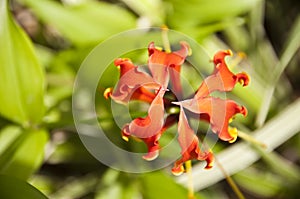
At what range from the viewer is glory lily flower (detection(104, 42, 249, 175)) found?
745 millimetres

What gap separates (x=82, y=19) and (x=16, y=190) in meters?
0.45

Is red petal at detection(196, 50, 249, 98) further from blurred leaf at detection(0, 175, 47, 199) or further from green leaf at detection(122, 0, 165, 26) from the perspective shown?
green leaf at detection(122, 0, 165, 26)

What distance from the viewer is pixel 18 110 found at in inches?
37.7

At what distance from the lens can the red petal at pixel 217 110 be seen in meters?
0.76

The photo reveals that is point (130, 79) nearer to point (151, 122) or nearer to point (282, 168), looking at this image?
point (151, 122)

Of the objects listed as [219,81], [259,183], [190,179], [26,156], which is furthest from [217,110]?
[259,183]

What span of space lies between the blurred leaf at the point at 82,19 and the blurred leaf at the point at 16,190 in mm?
392

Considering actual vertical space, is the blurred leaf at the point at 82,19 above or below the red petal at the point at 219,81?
below

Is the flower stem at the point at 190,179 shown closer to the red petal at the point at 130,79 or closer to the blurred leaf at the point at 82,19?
the red petal at the point at 130,79

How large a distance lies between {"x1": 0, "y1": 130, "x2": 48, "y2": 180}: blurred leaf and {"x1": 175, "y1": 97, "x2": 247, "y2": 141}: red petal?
311mm

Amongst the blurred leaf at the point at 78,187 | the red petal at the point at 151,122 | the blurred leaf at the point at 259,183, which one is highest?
the red petal at the point at 151,122

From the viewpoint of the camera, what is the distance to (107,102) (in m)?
1.02

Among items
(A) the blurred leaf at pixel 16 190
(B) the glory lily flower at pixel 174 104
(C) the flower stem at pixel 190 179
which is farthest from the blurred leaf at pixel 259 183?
(A) the blurred leaf at pixel 16 190

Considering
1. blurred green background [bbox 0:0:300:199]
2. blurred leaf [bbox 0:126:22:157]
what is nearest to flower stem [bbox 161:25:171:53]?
blurred green background [bbox 0:0:300:199]
